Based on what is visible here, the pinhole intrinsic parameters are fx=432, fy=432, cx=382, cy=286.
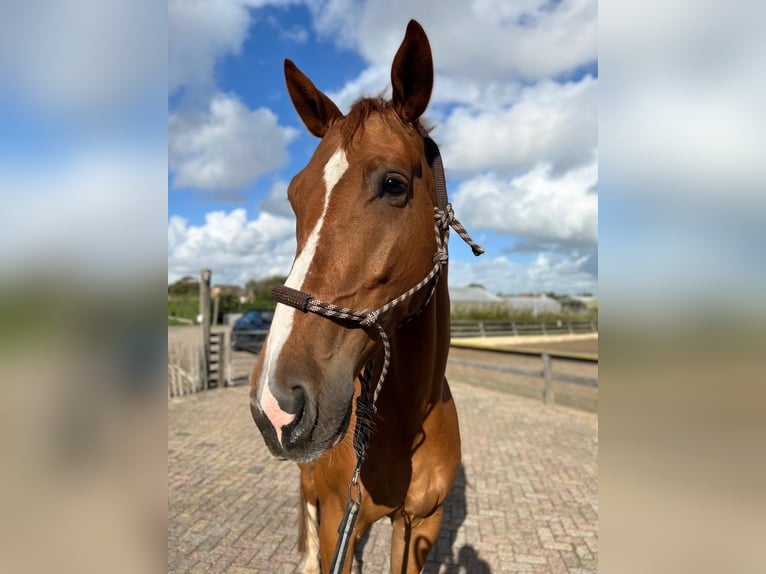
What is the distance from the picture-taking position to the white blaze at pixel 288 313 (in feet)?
4.36

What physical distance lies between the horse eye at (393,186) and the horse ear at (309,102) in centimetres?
68

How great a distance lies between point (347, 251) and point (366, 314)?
0.76 feet

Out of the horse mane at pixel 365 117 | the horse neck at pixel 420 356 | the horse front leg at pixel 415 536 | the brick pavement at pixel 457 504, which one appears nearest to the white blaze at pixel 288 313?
the horse mane at pixel 365 117

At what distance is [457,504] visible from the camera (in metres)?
5.12

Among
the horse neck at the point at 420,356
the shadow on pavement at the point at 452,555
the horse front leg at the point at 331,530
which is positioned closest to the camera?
the horse neck at the point at 420,356

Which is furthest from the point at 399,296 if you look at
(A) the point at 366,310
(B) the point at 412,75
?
(B) the point at 412,75

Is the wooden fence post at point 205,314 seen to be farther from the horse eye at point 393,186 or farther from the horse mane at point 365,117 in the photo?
the horse eye at point 393,186

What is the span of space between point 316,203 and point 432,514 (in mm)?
2046

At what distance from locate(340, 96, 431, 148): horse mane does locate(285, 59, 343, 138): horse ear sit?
23cm

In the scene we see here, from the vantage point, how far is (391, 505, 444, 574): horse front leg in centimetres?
261

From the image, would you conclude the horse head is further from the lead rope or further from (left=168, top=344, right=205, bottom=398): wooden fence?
(left=168, top=344, right=205, bottom=398): wooden fence

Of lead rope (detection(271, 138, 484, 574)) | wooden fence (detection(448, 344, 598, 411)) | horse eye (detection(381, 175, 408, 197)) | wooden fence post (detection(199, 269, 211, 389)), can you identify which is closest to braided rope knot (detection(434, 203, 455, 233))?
lead rope (detection(271, 138, 484, 574))
